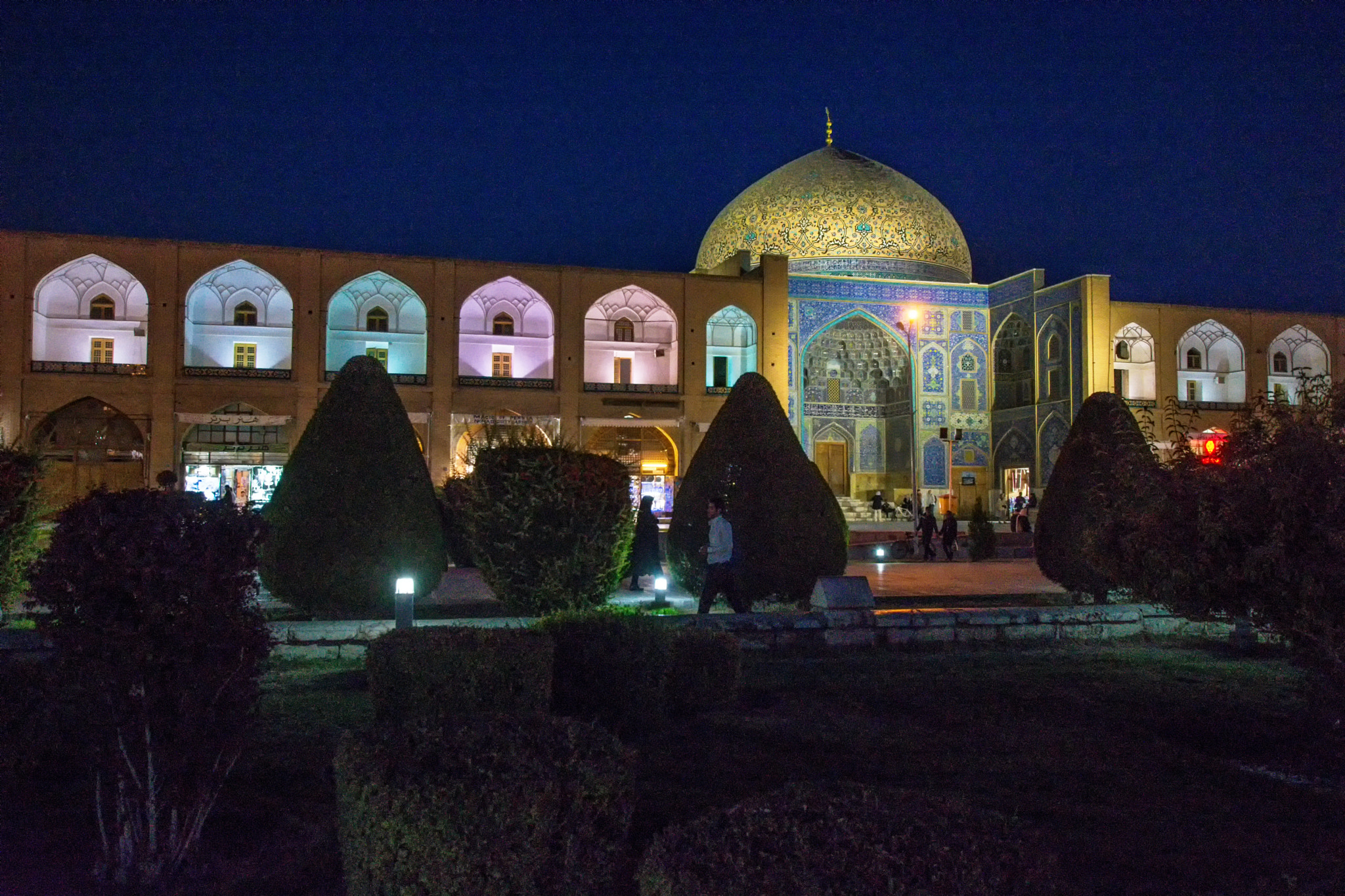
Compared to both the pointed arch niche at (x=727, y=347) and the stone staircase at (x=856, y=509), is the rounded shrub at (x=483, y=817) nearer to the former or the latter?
the pointed arch niche at (x=727, y=347)

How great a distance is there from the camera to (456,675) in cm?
480

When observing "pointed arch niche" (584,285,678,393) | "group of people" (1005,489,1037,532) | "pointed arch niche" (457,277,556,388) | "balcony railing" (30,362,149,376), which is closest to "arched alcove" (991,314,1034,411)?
"group of people" (1005,489,1037,532)

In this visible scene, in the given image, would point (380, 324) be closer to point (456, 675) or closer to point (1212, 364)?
point (1212, 364)

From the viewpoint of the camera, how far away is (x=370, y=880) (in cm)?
293

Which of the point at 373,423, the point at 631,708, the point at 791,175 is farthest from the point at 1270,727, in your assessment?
the point at 791,175

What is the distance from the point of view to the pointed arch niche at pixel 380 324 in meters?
29.7

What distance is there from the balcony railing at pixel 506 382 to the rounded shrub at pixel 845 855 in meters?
28.0

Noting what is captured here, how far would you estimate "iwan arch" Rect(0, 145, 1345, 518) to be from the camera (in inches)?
1090

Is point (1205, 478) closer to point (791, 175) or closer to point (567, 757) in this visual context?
point (567, 757)

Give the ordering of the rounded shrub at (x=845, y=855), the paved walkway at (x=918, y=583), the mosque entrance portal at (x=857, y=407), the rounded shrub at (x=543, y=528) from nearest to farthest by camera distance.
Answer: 1. the rounded shrub at (x=845, y=855)
2. the rounded shrub at (x=543, y=528)
3. the paved walkway at (x=918, y=583)
4. the mosque entrance portal at (x=857, y=407)

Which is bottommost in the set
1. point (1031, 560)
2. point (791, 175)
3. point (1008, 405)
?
point (1031, 560)

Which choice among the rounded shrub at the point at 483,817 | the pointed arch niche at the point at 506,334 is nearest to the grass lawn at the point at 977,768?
the rounded shrub at the point at 483,817

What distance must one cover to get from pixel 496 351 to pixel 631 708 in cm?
2639

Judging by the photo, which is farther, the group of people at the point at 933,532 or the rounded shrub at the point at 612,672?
the group of people at the point at 933,532
